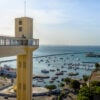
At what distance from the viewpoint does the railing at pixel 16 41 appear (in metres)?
11.0

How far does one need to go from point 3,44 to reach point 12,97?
75.7 feet

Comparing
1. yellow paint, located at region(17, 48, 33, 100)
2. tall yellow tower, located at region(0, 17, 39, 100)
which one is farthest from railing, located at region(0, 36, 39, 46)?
yellow paint, located at region(17, 48, 33, 100)

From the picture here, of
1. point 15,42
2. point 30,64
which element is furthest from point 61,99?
point 15,42

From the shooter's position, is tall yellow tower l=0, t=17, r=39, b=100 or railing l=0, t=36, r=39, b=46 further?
tall yellow tower l=0, t=17, r=39, b=100

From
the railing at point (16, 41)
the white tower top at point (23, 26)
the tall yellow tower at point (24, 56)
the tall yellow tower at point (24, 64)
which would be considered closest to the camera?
the railing at point (16, 41)

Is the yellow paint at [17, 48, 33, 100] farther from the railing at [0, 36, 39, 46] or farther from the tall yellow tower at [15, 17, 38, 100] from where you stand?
the railing at [0, 36, 39, 46]

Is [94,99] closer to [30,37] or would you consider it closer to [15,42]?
[30,37]

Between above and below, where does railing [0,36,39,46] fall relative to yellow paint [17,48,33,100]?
above

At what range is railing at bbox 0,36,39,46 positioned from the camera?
1104 centimetres

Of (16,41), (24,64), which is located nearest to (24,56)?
(24,64)

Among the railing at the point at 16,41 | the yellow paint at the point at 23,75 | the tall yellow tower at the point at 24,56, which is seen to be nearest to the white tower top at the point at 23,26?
the tall yellow tower at the point at 24,56

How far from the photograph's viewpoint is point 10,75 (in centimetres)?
6219

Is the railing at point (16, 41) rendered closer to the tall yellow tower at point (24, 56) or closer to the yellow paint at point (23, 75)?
the tall yellow tower at point (24, 56)

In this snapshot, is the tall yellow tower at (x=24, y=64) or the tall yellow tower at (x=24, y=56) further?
the tall yellow tower at (x=24, y=64)
